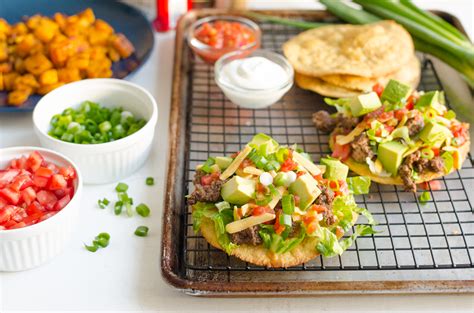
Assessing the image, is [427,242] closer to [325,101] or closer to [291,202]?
[291,202]

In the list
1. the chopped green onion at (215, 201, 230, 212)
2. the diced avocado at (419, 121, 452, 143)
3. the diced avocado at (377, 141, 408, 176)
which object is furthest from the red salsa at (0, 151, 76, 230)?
the diced avocado at (419, 121, 452, 143)

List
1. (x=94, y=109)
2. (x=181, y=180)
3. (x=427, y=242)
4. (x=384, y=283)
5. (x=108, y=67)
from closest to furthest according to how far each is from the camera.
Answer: (x=384, y=283)
(x=427, y=242)
(x=181, y=180)
(x=94, y=109)
(x=108, y=67)

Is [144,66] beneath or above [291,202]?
beneath

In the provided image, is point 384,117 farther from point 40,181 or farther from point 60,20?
point 60,20

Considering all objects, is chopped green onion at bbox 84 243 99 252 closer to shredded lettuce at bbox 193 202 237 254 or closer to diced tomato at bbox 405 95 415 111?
shredded lettuce at bbox 193 202 237 254

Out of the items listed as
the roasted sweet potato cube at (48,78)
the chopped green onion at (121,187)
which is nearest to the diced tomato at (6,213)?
the chopped green onion at (121,187)

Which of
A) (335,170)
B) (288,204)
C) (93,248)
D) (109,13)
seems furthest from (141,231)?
(109,13)

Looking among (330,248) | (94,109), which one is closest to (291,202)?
(330,248)
